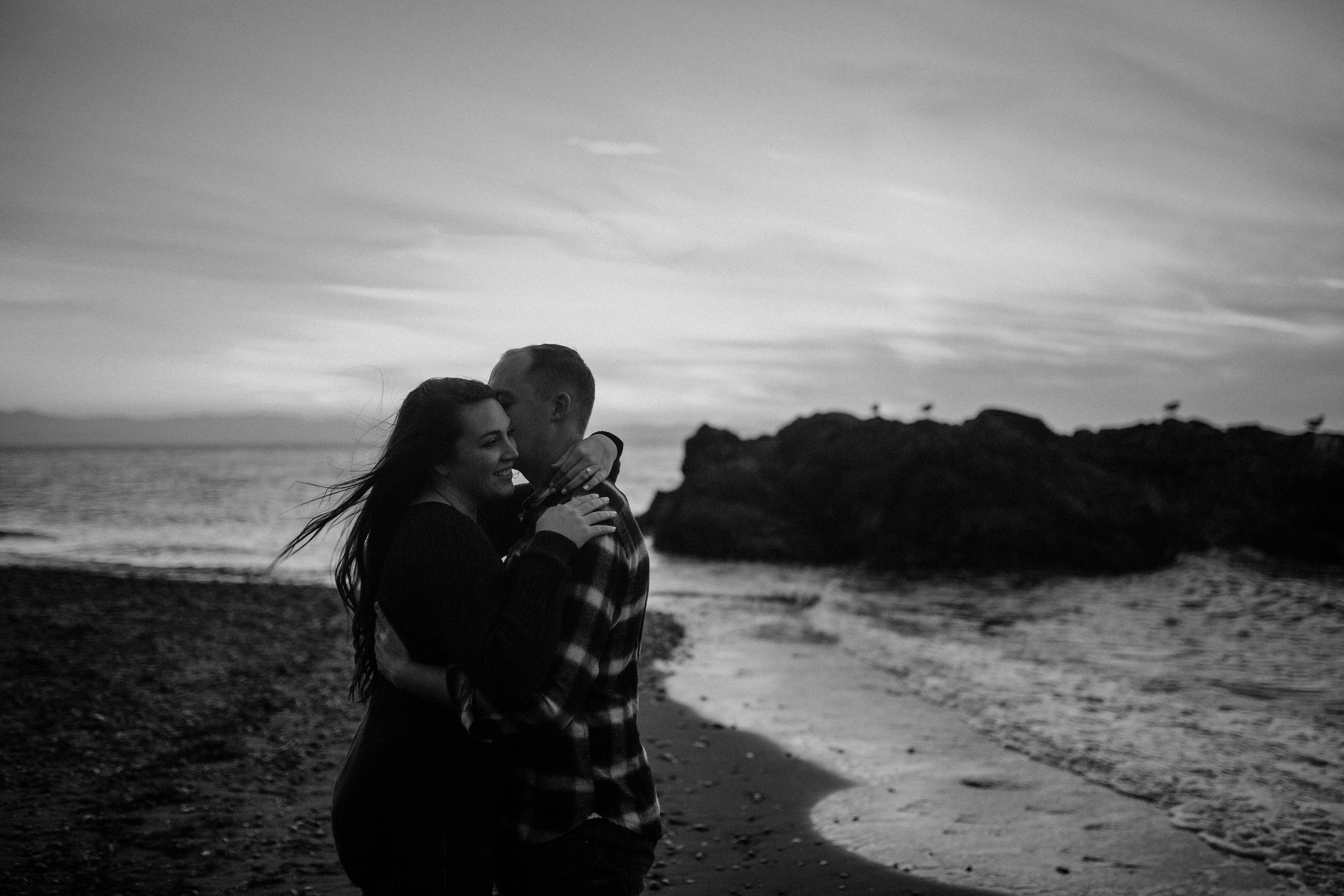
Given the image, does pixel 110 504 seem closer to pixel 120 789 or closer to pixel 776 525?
pixel 776 525

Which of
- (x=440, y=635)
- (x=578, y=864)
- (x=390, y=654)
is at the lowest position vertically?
(x=578, y=864)

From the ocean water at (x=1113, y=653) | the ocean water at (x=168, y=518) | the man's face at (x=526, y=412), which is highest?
the man's face at (x=526, y=412)

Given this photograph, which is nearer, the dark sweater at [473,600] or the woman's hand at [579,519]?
the dark sweater at [473,600]

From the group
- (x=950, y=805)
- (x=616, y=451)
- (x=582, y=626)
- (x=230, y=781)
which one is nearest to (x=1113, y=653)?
(x=950, y=805)

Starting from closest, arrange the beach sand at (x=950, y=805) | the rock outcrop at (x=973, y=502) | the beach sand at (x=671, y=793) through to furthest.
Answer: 1. the beach sand at (x=671, y=793)
2. the beach sand at (x=950, y=805)
3. the rock outcrop at (x=973, y=502)

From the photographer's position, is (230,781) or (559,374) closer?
(559,374)

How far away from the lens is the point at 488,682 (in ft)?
9.06

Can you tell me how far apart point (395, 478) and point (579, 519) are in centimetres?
75

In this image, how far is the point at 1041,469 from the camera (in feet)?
116

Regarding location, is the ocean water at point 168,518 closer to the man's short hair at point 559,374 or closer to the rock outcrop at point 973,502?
the man's short hair at point 559,374

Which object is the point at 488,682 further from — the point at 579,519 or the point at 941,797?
the point at 941,797

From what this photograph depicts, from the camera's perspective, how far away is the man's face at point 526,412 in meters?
3.57

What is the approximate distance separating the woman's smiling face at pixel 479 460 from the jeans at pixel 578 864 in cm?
123

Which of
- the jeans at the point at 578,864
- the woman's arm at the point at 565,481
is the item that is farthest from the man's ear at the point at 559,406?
the jeans at the point at 578,864
